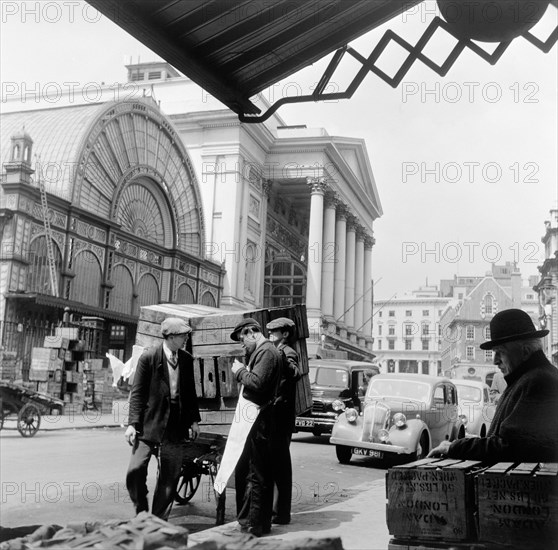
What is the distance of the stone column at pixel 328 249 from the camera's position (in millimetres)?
53594

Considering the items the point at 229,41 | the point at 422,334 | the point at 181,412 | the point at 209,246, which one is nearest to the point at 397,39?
the point at 229,41

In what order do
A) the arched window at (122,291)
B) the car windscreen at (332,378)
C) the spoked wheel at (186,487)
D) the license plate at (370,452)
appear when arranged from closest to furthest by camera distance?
the spoked wheel at (186,487)
the license plate at (370,452)
the car windscreen at (332,378)
the arched window at (122,291)

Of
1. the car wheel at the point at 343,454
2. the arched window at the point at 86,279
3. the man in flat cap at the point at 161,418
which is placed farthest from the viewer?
the arched window at the point at 86,279

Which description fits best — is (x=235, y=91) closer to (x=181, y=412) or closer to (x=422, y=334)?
(x=181, y=412)

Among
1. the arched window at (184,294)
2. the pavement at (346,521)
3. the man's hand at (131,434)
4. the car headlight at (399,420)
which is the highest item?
the arched window at (184,294)

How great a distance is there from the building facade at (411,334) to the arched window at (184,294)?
92176 mm

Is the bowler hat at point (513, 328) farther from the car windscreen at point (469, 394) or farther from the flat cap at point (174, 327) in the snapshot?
the car windscreen at point (469, 394)

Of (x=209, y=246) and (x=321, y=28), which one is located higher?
(x=209, y=246)

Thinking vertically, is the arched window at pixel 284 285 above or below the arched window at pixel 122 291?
above

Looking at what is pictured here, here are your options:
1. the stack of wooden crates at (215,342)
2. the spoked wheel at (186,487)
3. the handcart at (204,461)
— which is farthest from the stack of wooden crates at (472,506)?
the stack of wooden crates at (215,342)

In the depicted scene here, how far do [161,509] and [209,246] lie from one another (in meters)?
37.3

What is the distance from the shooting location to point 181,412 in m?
6.32

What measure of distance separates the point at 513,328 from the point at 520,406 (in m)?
0.40

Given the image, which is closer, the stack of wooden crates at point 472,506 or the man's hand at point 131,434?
the stack of wooden crates at point 472,506
